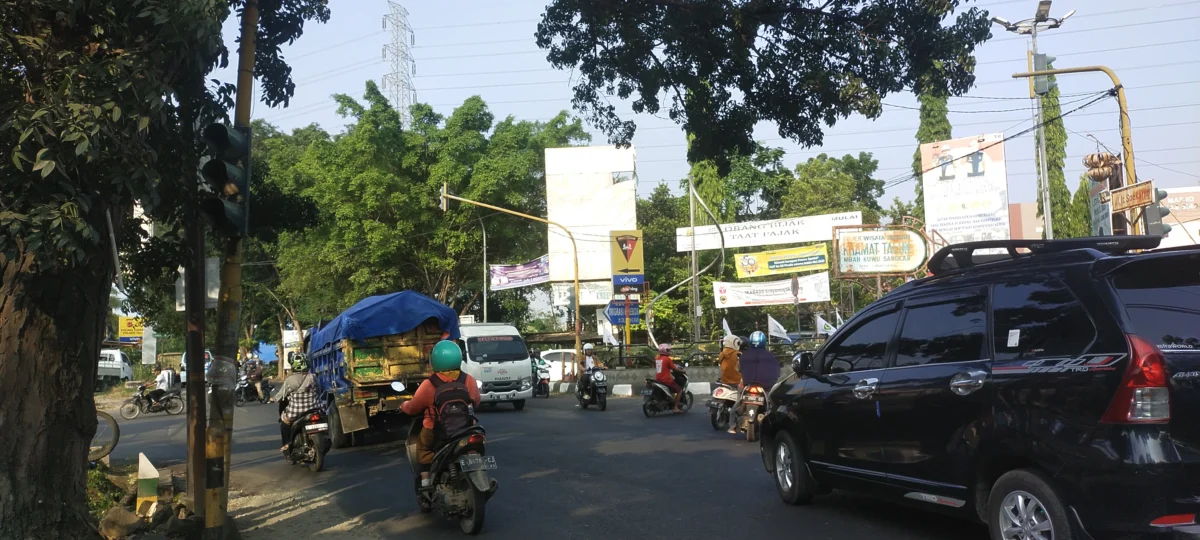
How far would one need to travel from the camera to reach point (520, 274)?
3778cm

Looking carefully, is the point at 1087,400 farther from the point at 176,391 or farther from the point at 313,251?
the point at 313,251

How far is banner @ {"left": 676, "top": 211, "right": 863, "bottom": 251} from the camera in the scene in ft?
121

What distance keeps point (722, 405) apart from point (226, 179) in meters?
9.50

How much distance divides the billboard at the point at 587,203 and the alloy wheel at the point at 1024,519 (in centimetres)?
3205

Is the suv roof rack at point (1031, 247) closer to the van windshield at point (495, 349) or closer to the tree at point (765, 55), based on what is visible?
the tree at point (765, 55)

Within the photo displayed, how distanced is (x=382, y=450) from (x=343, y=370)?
53.4 inches

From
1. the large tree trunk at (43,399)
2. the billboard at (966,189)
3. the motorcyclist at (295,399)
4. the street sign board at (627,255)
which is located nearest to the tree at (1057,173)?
the billboard at (966,189)

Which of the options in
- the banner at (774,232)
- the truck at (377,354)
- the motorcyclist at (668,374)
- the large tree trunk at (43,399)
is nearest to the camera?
the large tree trunk at (43,399)

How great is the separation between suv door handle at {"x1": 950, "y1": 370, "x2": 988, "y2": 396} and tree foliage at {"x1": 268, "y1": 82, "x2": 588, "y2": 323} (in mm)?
31313

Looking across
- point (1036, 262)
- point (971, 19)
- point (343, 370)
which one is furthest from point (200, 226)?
point (971, 19)

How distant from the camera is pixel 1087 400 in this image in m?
4.55

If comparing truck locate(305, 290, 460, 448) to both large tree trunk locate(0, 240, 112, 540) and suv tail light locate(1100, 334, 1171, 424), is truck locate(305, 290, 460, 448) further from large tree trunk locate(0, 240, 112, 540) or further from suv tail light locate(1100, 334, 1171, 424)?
suv tail light locate(1100, 334, 1171, 424)

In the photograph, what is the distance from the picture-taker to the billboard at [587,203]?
37.2 metres

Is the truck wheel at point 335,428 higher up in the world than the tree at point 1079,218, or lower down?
lower down
